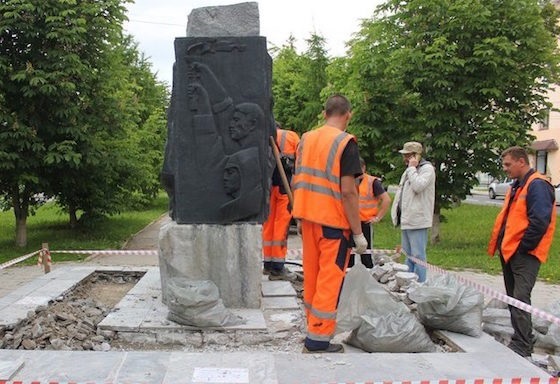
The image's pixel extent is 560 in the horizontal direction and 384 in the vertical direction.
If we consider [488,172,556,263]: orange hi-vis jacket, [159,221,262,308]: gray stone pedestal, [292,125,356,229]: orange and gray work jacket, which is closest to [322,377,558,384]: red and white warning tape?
[292,125,356,229]: orange and gray work jacket

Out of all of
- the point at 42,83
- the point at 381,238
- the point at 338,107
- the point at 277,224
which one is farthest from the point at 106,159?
the point at 338,107

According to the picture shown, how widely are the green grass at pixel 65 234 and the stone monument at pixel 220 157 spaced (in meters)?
6.36

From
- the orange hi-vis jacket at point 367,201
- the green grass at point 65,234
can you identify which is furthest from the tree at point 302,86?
the orange hi-vis jacket at point 367,201

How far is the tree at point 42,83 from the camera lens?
34.1ft

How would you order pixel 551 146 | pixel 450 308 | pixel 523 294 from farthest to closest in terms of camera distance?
pixel 551 146
pixel 523 294
pixel 450 308

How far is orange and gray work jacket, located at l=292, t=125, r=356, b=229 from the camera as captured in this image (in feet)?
13.6

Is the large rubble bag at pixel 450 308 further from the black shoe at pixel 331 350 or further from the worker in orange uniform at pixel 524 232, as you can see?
the black shoe at pixel 331 350

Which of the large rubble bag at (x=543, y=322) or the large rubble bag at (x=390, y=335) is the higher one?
the large rubble bag at (x=390, y=335)

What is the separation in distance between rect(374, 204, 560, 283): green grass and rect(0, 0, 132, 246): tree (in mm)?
6804

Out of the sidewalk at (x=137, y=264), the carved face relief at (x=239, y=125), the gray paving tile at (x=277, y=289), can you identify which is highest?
the carved face relief at (x=239, y=125)

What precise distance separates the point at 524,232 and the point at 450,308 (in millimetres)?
922

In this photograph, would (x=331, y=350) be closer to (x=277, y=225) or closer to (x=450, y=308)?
(x=450, y=308)

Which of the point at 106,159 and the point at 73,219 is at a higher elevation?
the point at 106,159

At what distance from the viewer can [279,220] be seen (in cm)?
648
